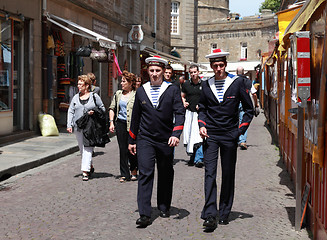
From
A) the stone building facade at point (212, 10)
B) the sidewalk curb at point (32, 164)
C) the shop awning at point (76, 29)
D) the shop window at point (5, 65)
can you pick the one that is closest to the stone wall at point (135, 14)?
the shop awning at point (76, 29)

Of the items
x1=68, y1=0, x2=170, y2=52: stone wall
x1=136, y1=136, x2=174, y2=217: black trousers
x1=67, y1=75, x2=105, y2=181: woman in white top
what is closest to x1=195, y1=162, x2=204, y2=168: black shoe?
x1=67, y1=75, x2=105, y2=181: woman in white top

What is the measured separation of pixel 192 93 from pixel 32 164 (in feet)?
10.5

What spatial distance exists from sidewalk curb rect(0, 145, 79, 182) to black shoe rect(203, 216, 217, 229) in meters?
4.42

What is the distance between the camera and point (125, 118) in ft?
30.1

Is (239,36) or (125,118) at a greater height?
(239,36)

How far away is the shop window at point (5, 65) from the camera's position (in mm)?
13992

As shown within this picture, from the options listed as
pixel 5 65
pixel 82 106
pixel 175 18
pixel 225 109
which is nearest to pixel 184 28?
pixel 175 18

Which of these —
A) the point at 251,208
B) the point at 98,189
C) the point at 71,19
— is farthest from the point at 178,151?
the point at 71,19

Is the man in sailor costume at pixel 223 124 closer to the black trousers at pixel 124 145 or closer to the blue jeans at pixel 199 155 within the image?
the black trousers at pixel 124 145

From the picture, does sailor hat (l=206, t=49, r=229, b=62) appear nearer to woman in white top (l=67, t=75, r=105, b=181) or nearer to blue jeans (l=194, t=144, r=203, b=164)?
woman in white top (l=67, t=75, r=105, b=181)

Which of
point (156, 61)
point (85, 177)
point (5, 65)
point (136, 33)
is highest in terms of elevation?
point (136, 33)

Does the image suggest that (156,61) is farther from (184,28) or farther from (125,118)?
(184,28)

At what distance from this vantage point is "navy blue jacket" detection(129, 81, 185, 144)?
6.43m

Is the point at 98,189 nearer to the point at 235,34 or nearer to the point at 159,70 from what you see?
the point at 159,70
